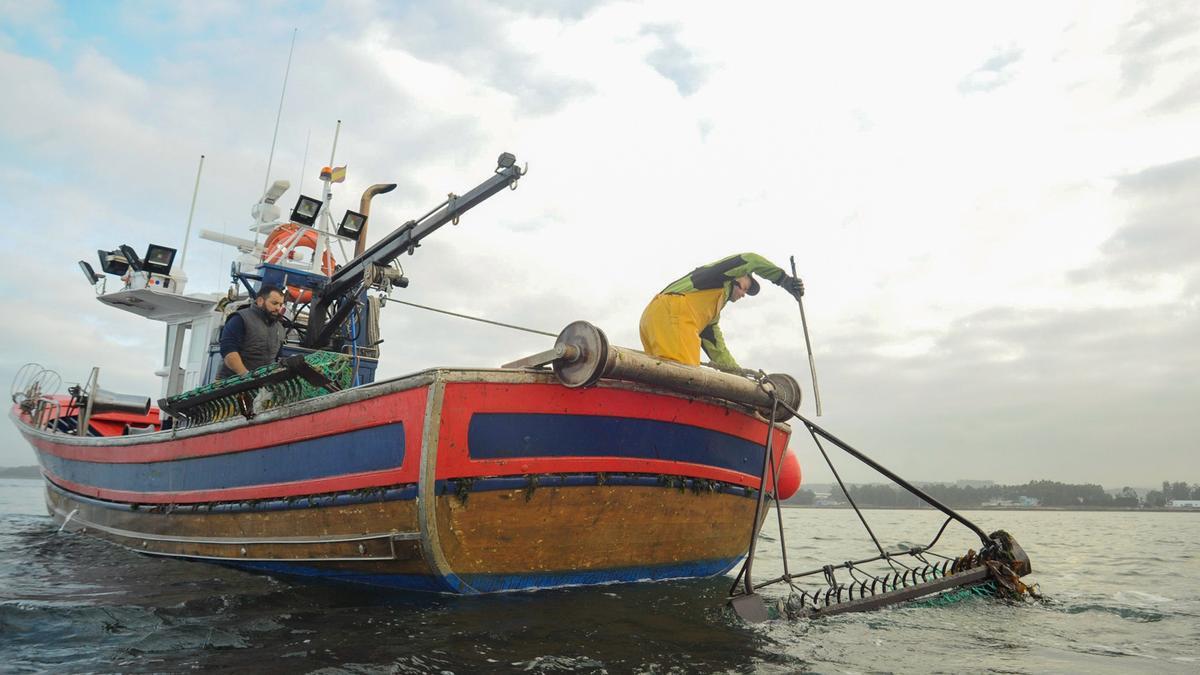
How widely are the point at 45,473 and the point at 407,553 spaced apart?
32.9 ft

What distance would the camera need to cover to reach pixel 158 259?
37.1ft

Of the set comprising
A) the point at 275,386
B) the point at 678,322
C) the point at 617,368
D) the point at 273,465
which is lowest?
the point at 273,465

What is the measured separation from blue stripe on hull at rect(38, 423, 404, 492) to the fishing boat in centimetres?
2

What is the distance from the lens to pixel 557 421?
192 inches

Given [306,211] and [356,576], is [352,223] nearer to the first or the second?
[306,211]

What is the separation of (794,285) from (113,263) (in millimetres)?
11052

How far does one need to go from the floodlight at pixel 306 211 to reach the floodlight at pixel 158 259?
9.88 feet

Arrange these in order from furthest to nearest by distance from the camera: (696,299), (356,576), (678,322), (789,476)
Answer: (789,476), (696,299), (678,322), (356,576)

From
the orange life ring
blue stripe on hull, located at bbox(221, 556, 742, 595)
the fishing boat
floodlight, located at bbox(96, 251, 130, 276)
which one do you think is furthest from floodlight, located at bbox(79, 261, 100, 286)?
blue stripe on hull, located at bbox(221, 556, 742, 595)

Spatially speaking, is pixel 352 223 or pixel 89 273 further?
pixel 89 273

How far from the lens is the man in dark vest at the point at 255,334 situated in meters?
6.74

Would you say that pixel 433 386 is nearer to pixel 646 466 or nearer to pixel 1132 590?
pixel 646 466

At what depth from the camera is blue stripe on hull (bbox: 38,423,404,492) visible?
4770 mm

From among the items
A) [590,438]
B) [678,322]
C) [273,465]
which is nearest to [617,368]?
[590,438]
